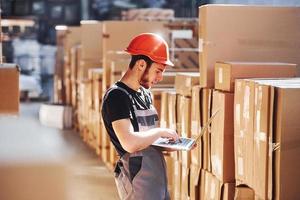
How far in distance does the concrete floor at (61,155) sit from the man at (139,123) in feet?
10.8

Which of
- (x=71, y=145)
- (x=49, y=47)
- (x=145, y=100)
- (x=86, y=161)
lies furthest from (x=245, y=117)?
(x=49, y=47)

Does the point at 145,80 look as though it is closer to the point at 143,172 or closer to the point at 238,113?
the point at 143,172

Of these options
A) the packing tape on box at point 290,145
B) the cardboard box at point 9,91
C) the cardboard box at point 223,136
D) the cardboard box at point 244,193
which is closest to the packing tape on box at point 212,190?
the cardboard box at point 223,136

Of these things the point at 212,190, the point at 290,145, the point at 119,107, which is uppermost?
the point at 119,107

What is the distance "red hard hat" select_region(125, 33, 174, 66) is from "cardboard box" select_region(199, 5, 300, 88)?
1.39 meters

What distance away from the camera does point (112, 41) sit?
814cm

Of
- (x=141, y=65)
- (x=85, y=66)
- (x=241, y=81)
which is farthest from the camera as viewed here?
(x=85, y=66)

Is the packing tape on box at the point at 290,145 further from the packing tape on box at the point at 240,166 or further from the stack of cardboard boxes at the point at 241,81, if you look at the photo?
the packing tape on box at the point at 240,166

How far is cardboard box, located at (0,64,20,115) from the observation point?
4359 mm

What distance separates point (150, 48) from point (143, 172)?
0.67 metres

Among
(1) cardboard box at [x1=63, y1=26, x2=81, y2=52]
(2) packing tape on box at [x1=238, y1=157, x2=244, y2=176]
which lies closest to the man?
(2) packing tape on box at [x1=238, y1=157, x2=244, y2=176]

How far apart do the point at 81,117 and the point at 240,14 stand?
6459 millimetres

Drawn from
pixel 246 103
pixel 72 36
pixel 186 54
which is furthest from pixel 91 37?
pixel 246 103

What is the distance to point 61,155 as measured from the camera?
356 inches
